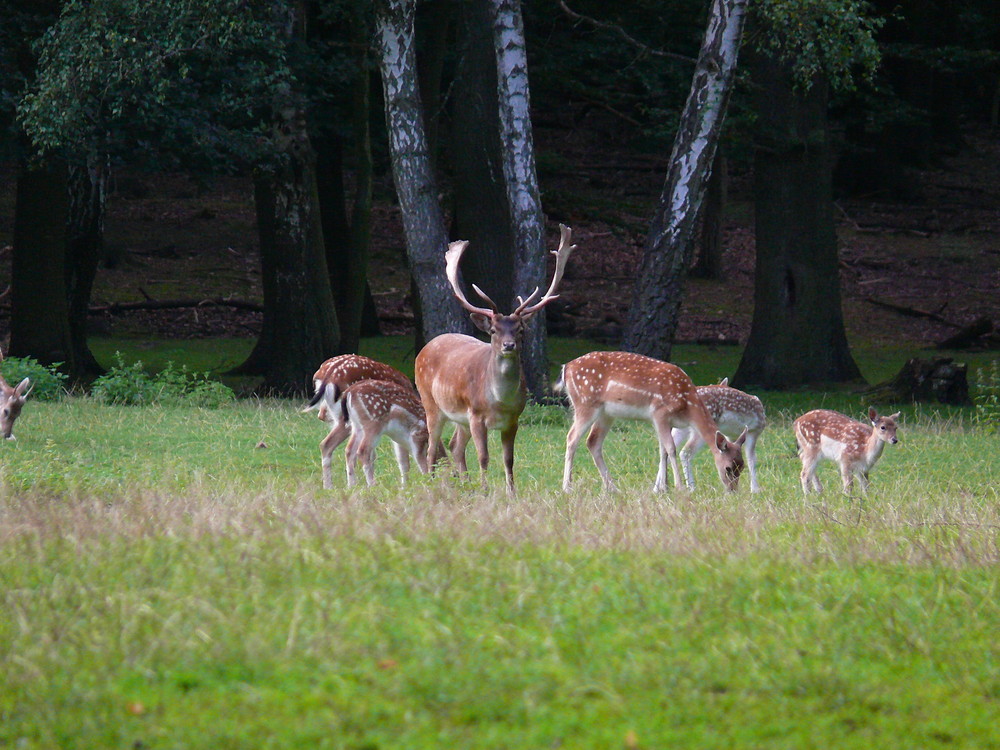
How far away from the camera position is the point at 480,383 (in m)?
9.46

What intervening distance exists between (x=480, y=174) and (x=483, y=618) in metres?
13.5

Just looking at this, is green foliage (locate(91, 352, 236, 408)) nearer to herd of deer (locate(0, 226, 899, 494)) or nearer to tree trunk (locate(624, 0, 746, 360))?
tree trunk (locate(624, 0, 746, 360))

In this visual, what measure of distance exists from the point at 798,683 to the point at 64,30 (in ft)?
41.8

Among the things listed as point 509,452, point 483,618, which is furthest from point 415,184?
point 483,618

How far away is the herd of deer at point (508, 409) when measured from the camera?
943 cm

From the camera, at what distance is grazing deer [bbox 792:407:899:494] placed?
9938 millimetres

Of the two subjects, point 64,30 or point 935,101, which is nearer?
point 64,30

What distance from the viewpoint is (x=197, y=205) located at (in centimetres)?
3353

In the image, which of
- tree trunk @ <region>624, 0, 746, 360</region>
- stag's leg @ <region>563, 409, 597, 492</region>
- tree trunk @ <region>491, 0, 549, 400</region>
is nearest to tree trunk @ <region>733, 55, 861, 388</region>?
tree trunk @ <region>624, 0, 746, 360</region>

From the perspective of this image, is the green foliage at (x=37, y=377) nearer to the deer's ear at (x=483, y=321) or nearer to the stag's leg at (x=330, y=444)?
the stag's leg at (x=330, y=444)

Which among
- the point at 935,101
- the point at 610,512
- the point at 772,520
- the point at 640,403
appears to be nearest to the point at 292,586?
the point at 610,512

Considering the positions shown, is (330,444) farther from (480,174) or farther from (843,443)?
(480,174)

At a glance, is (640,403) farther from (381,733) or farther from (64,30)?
(64,30)

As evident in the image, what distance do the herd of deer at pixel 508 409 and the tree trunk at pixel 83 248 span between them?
34.2 ft
